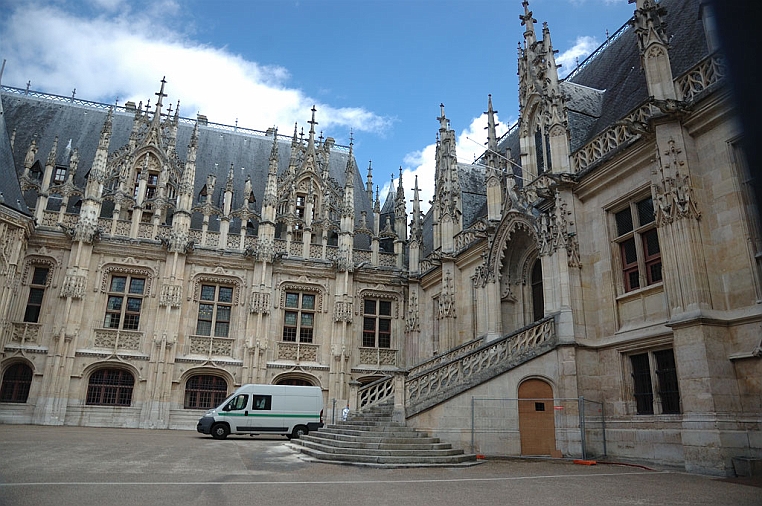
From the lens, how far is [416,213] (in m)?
27.7

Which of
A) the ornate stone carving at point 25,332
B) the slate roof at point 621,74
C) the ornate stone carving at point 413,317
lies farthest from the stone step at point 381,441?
the ornate stone carving at point 25,332

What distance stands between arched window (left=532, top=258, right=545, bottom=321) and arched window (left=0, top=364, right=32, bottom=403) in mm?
20374

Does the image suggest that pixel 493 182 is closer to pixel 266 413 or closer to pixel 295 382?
pixel 266 413

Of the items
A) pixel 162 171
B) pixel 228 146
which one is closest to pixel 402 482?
pixel 162 171

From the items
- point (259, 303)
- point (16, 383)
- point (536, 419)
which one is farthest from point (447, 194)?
point (16, 383)

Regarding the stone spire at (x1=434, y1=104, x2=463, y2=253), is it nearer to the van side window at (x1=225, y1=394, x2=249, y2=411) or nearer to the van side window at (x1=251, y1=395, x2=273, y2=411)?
the van side window at (x1=251, y1=395, x2=273, y2=411)

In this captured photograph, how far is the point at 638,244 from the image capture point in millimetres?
13547

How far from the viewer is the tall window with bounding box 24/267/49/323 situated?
23.2 metres

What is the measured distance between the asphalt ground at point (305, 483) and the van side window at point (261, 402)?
745cm

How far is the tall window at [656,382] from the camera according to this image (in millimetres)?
12195

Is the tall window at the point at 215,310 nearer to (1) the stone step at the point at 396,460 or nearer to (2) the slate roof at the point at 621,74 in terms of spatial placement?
(1) the stone step at the point at 396,460

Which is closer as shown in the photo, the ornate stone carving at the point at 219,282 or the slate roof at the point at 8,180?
the slate roof at the point at 8,180

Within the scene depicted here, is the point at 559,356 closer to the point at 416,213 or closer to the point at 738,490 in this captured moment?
the point at 738,490

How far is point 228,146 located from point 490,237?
19.2 metres
